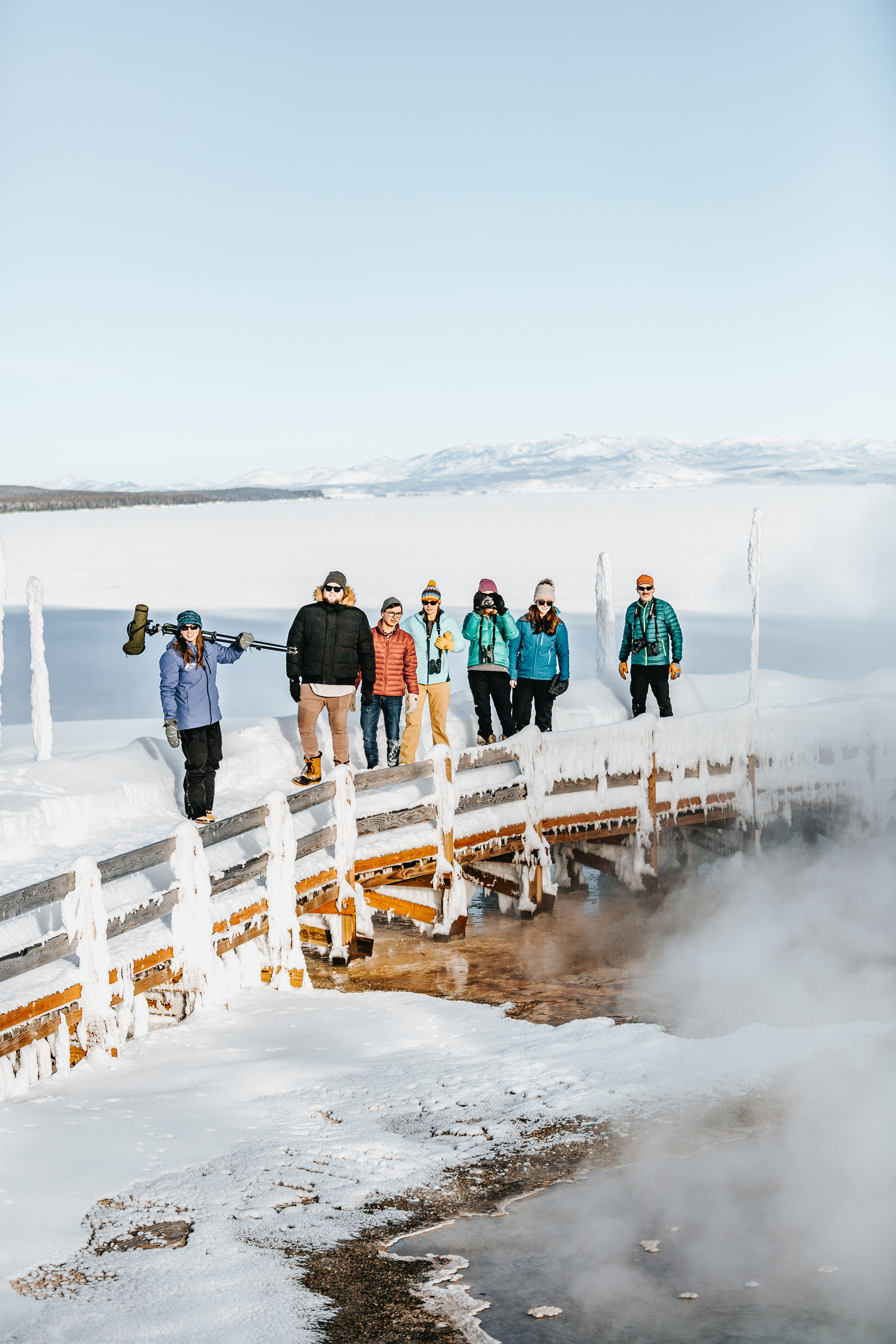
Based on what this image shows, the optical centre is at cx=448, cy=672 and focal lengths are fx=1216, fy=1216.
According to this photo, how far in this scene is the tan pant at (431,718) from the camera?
1078cm

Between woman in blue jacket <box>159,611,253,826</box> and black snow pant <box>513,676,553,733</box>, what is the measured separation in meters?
3.15

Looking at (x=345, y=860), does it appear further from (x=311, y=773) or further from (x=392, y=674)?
(x=392, y=674)

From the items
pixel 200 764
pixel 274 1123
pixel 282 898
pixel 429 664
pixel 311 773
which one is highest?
pixel 429 664

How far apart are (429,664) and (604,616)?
20.2 ft

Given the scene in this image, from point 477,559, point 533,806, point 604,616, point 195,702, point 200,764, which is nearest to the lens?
point 195,702

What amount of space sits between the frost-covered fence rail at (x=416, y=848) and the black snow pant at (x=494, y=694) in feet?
2.03

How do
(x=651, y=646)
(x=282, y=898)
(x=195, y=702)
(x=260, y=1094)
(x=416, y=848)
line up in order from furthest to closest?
1. (x=651, y=646)
2. (x=416, y=848)
3. (x=195, y=702)
4. (x=282, y=898)
5. (x=260, y=1094)

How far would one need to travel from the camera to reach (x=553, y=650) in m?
11.3

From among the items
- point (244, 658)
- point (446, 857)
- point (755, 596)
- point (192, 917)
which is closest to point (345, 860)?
point (446, 857)

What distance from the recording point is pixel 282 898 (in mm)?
8469

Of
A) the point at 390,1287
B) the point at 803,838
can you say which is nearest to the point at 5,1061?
the point at 390,1287

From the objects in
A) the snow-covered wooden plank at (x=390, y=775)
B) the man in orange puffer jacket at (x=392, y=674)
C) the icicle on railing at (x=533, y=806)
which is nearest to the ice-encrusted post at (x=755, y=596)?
the icicle on railing at (x=533, y=806)

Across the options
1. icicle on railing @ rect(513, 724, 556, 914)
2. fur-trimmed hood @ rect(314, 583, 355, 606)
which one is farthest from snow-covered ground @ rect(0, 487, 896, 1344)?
fur-trimmed hood @ rect(314, 583, 355, 606)

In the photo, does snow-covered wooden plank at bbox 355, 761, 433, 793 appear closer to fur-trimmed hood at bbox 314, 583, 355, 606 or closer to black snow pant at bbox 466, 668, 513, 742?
fur-trimmed hood at bbox 314, 583, 355, 606
